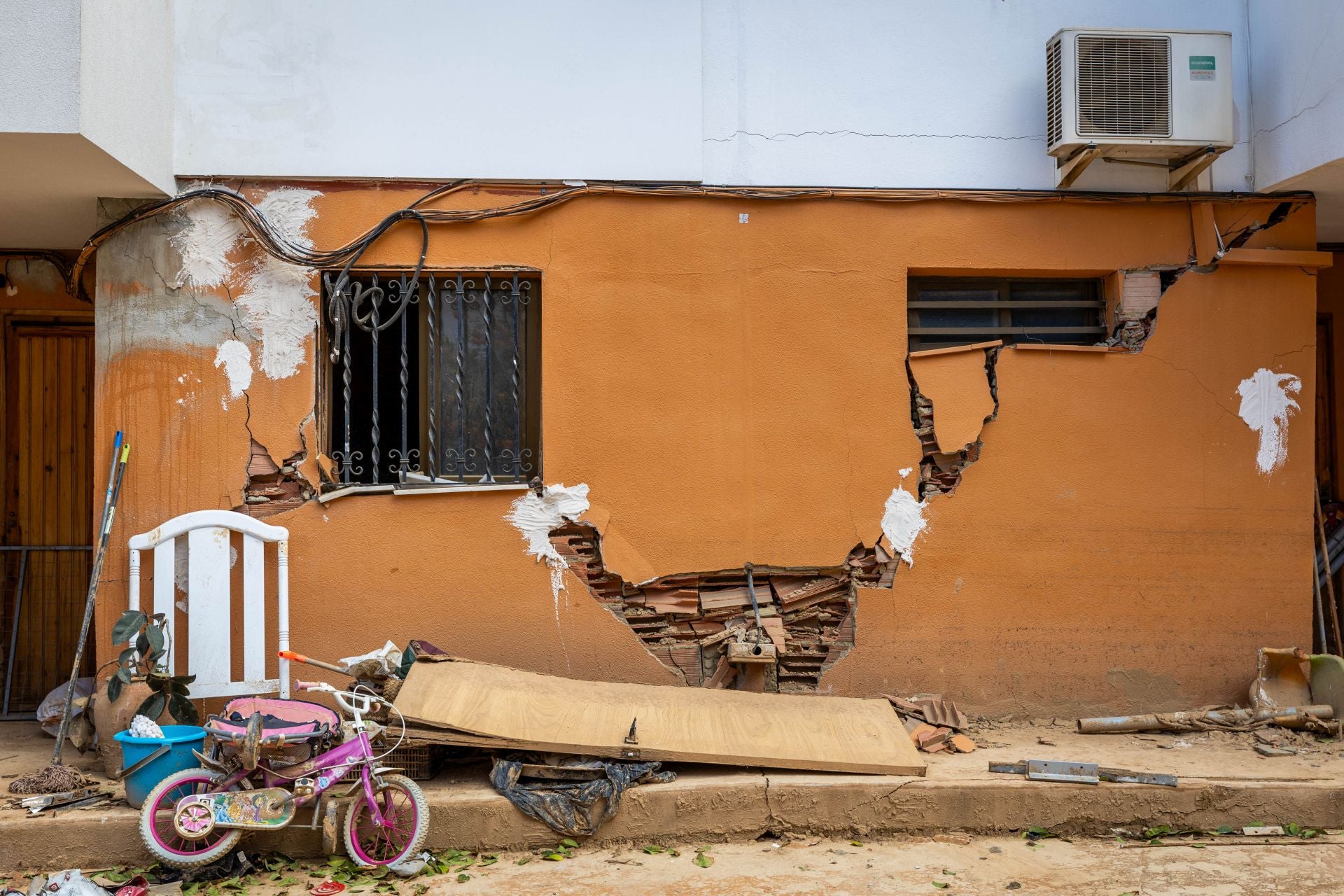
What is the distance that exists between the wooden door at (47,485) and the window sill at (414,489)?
244cm

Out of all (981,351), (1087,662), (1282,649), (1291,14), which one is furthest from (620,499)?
(1291,14)

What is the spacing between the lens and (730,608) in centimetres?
584

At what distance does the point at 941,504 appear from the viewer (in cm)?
589

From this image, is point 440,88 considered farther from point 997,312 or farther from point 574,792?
point 574,792

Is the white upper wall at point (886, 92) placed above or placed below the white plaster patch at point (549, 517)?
above

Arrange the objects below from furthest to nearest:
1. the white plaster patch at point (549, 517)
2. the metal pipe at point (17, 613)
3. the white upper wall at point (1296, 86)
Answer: the metal pipe at point (17, 613), the white plaster patch at point (549, 517), the white upper wall at point (1296, 86)

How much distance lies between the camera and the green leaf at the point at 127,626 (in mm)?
4863

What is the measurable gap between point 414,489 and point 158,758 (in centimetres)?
181

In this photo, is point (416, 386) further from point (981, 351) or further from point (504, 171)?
point (981, 351)

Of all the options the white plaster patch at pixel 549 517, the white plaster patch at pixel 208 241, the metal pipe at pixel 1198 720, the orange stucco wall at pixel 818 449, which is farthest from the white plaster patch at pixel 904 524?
the white plaster patch at pixel 208 241

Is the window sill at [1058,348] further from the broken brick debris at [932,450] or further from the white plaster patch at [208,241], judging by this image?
the white plaster patch at [208,241]

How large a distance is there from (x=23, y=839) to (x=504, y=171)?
4039 millimetres

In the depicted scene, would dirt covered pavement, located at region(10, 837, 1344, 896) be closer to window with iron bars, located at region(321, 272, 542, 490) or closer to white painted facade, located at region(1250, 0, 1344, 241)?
window with iron bars, located at region(321, 272, 542, 490)

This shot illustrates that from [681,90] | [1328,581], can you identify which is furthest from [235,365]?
[1328,581]
